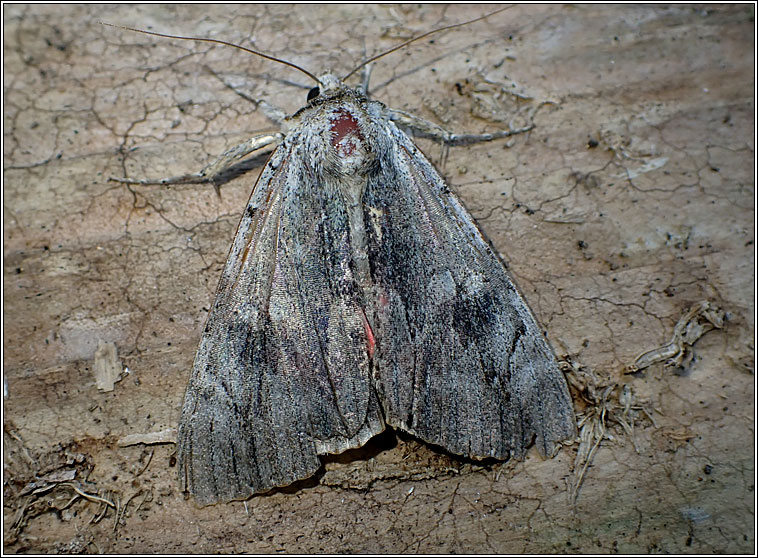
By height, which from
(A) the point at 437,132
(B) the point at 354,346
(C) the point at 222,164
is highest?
(C) the point at 222,164

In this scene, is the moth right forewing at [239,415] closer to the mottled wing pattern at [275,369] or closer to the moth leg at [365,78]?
the mottled wing pattern at [275,369]

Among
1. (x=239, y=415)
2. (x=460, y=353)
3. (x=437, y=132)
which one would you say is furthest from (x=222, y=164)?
(x=460, y=353)

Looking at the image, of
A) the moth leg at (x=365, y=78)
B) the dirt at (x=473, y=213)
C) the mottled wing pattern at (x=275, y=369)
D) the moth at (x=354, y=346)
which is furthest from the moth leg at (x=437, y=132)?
the mottled wing pattern at (x=275, y=369)

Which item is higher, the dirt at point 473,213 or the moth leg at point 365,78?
the moth leg at point 365,78

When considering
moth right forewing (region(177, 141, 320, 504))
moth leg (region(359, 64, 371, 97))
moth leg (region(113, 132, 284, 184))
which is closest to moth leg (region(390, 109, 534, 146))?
moth leg (region(359, 64, 371, 97))

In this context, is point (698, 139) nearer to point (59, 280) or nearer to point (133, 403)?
point (133, 403)

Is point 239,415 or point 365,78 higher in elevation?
point 365,78

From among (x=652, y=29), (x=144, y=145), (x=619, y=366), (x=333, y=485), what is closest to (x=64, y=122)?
(x=144, y=145)

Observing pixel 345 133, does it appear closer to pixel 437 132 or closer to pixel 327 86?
pixel 327 86
